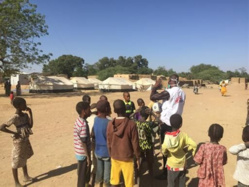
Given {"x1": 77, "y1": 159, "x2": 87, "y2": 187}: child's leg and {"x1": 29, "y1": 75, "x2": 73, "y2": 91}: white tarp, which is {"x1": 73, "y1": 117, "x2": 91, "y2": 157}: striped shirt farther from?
{"x1": 29, "y1": 75, "x2": 73, "y2": 91}: white tarp

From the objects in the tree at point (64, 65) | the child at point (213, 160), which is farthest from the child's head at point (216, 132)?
the tree at point (64, 65)

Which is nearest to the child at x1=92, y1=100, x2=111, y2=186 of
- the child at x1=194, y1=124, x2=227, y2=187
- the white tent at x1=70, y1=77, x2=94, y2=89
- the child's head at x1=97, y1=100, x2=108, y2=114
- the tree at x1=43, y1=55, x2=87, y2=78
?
the child's head at x1=97, y1=100, x2=108, y2=114

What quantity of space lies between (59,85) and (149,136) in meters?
24.4

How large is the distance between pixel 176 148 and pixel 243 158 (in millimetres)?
830

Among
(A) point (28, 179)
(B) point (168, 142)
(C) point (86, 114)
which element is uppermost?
(C) point (86, 114)

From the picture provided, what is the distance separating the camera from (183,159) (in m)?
2.92

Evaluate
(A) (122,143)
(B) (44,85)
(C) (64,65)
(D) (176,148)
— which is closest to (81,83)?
(B) (44,85)

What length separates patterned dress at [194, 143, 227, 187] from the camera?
2626mm

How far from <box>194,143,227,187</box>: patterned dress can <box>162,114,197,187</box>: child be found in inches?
6.7

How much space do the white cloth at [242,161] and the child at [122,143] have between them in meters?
1.22

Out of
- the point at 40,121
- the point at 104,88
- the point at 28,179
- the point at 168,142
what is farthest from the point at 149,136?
the point at 104,88

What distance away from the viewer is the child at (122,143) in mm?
2777

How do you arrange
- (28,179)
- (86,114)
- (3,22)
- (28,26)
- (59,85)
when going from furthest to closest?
1. (59,85)
2. (28,26)
3. (3,22)
4. (28,179)
5. (86,114)

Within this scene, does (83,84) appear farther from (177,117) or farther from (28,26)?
(177,117)
